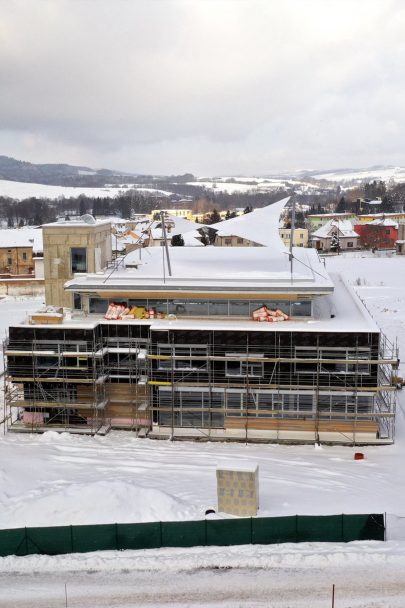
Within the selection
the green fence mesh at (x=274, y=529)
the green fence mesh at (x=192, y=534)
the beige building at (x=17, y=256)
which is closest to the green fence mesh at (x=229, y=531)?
the green fence mesh at (x=192, y=534)

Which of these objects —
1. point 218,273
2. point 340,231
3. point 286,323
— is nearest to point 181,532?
point 286,323

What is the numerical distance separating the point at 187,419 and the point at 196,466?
4.75m

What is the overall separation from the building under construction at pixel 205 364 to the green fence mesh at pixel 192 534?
31.9 feet

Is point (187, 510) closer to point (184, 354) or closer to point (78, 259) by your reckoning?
point (184, 354)

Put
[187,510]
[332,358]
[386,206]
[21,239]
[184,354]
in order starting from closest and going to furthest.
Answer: [187,510] → [332,358] → [184,354] → [21,239] → [386,206]

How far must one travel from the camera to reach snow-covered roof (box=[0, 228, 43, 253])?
297ft

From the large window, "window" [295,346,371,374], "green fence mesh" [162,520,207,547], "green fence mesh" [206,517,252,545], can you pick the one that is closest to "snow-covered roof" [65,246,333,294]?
"window" [295,346,371,374]

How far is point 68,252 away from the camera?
39.8 meters

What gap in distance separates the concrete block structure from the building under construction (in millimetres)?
8391

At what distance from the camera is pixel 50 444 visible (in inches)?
1251

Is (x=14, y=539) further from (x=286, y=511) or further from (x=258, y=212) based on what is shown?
(x=258, y=212)

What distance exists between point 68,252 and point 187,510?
66.2 ft

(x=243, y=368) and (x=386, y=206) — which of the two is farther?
(x=386, y=206)

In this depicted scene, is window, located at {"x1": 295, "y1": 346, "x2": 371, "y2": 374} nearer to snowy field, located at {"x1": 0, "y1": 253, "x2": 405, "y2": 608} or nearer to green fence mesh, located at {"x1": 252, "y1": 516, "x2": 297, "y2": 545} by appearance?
snowy field, located at {"x1": 0, "y1": 253, "x2": 405, "y2": 608}
